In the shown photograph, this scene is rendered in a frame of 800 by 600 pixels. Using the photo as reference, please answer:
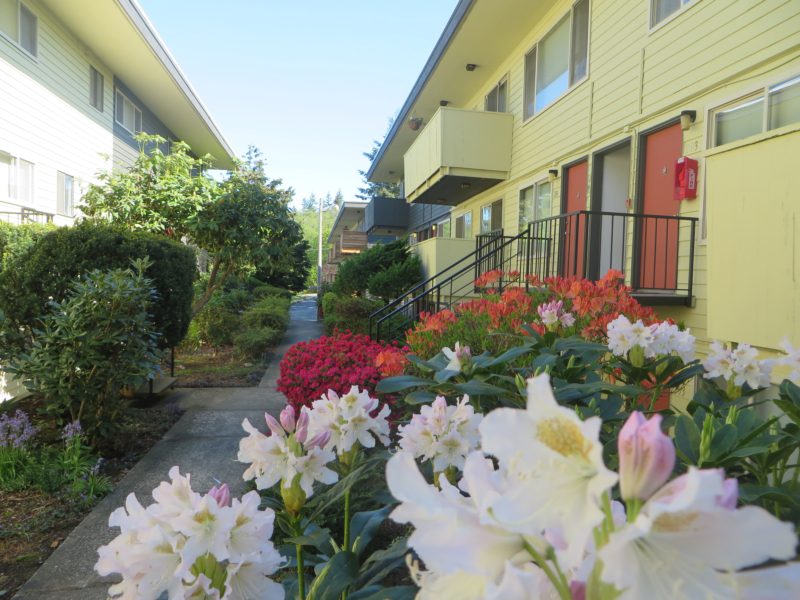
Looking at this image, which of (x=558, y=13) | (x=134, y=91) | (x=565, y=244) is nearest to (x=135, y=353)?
(x=565, y=244)

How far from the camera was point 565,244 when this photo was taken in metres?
7.63

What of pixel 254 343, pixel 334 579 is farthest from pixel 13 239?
pixel 334 579

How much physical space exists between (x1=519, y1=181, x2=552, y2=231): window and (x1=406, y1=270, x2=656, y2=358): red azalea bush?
5002 millimetres

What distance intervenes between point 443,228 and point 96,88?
1032cm

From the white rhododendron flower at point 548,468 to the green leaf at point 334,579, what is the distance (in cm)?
78

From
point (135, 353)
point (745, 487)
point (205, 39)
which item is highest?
point (205, 39)

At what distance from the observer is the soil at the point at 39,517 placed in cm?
296

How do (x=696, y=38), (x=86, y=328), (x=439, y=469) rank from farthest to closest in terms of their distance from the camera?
(x=696, y=38)
(x=86, y=328)
(x=439, y=469)

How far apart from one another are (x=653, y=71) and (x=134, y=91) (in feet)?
45.8

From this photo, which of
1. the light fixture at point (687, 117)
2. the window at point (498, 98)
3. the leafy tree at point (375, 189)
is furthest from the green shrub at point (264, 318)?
the leafy tree at point (375, 189)

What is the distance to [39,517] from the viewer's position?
3482 mm

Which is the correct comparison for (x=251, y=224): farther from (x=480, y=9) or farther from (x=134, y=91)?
(x=134, y=91)

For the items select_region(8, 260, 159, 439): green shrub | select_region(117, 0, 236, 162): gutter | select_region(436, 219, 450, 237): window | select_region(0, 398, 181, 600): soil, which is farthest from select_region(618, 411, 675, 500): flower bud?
select_region(436, 219, 450, 237): window

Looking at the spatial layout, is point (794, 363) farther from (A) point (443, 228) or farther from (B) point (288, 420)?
(A) point (443, 228)
